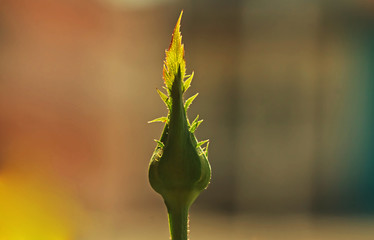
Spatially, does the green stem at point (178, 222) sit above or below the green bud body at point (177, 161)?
below

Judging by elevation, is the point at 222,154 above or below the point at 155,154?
below

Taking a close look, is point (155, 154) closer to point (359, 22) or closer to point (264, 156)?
point (264, 156)

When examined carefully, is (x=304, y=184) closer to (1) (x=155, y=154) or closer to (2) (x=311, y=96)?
(2) (x=311, y=96)

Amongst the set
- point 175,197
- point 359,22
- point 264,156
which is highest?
point 359,22

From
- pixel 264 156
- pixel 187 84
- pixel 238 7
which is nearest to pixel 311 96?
pixel 264 156

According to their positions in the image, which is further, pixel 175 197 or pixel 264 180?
pixel 264 180

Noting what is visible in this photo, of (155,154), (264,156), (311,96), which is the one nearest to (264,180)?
(264,156)

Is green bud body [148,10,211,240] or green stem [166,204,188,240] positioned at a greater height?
green bud body [148,10,211,240]
